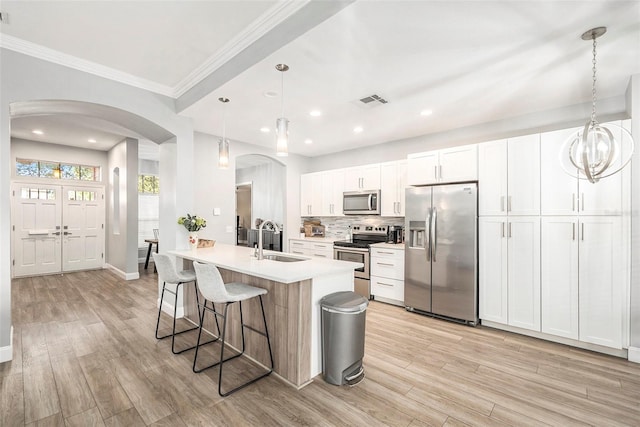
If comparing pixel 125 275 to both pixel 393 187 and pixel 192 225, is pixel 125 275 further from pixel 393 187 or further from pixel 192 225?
pixel 393 187

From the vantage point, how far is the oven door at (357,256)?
4695 mm

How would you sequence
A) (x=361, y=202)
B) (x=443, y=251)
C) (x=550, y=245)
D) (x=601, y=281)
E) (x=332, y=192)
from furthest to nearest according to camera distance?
1. (x=332, y=192)
2. (x=361, y=202)
3. (x=443, y=251)
4. (x=550, y=245)
5. (x=601, y=281)

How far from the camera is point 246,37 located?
8.22ft

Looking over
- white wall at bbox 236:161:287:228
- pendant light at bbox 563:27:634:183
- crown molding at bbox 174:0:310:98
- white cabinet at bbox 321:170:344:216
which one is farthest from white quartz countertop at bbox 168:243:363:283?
white wall at bbox 236:161:287:228

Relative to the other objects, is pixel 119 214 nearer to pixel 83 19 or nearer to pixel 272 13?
pixel 83 19

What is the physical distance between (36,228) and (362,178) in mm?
6759

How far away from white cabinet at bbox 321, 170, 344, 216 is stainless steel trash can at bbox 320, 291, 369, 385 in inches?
128

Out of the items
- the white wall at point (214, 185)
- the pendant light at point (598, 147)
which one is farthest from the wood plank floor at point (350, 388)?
the white wall at point (214, 185)

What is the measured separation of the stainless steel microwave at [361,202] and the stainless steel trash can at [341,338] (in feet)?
9.12

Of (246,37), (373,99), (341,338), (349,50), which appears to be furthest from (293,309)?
(373,99)

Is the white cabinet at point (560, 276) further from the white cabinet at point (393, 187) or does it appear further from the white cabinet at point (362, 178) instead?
the white cabinet at point (362, 178)

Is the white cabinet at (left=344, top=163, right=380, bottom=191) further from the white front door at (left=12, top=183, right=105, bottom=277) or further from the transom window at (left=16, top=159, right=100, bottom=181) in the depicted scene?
the transom window at (left=16, top=159, right=100, bottom=181)

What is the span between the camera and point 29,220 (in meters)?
6.04

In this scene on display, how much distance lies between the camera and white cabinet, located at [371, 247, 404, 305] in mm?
4327
